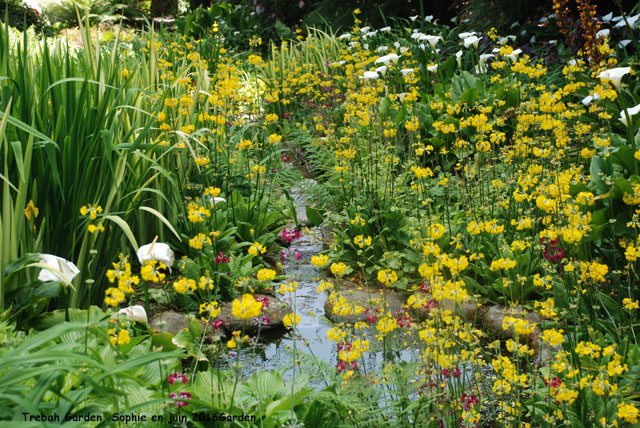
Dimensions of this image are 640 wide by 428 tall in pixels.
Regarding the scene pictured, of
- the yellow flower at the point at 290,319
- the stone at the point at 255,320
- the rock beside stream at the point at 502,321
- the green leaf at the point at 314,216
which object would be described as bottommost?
the rock beside stream at the point at 502,321

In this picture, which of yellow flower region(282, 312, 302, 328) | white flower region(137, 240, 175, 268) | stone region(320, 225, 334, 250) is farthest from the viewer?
stone region(320, 225, 334, 250)

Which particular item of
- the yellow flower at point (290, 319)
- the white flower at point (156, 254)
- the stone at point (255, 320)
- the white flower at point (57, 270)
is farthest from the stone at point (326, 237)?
the yellow flower at point (290, 319)

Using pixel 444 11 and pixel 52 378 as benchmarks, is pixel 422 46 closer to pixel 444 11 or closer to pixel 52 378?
pixel 444 11

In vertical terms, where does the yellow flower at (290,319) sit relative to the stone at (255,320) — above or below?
above

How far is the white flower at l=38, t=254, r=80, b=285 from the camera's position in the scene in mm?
2199

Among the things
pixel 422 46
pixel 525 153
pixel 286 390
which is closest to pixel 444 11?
pixel 422 46

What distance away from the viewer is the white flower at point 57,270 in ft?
7.22

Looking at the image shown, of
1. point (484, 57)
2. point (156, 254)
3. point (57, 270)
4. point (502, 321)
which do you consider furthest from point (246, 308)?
point (484, 57)

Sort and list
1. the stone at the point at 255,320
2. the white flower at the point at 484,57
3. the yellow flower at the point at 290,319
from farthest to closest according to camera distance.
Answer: the white flower at the point at 484,57 → the stone at the point at 255,320 → the yellow flower at the point at 290,319

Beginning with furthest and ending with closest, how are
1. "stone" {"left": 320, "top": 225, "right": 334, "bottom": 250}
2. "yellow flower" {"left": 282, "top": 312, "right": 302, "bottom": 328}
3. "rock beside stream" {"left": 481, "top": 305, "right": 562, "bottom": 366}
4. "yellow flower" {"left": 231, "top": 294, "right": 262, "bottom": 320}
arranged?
"stone" {"left": 320, "top": 225, "right": 334, "bottom": 250}
"rock beside stream" {"left": 481, "top": 305, "right": 562, "bottom": 366}
"yellow flower" {"left": 282, "top": 312, "right": 302, "bottom": 328}
"yellow flower" {"left": 231, "top": 294, "right": 262, "bottom": 320}

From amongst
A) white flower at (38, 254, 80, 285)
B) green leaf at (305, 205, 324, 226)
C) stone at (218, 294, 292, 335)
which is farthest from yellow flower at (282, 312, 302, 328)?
green leaf at (305, 205, 324, 226)

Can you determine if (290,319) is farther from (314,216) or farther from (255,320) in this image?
(314,216)

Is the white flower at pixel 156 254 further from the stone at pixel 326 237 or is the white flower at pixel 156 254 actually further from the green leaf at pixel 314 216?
the green leaf at pixel 314 216

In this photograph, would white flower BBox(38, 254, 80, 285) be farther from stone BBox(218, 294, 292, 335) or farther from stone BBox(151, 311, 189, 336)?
stone BBox(218, 294, 292, 335)
